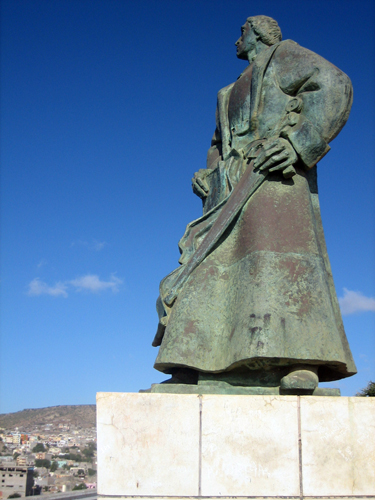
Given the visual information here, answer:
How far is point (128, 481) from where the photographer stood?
3.92 m

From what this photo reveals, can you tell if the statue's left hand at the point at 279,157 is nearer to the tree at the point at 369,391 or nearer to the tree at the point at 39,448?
the tree at the point at 369,391

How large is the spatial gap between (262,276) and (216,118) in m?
2.44

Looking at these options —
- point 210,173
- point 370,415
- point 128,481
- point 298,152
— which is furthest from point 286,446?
point 210,173

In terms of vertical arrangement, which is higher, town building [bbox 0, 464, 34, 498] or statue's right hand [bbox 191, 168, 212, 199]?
statue's right hand [bbox 191, 168, 212, 199]

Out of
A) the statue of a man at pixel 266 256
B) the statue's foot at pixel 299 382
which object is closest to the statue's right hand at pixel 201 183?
the statue of a man at pixel 266 256

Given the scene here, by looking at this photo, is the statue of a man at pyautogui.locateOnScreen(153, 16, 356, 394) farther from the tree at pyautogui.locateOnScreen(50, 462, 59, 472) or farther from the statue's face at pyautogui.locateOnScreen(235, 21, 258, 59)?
the tree at pyautogui.locateOnScreen(50, 462, 59, 472)

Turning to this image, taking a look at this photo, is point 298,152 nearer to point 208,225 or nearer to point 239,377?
point 208,225

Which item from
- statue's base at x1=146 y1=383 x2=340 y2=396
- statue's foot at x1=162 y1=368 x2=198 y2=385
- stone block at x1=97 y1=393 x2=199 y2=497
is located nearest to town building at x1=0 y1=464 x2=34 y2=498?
statue's foot at x1=162 y1=368 x2=198 y2=385

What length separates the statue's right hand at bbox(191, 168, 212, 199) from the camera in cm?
611

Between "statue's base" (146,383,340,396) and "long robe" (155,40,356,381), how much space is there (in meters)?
0.14

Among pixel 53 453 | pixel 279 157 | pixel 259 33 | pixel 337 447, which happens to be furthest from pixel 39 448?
pixel 337 447

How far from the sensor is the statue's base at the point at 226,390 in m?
4.40

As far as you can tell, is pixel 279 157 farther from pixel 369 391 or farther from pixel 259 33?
pixel 369 391

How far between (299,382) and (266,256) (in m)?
1.09
